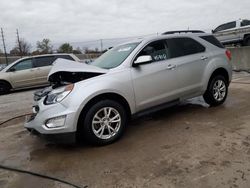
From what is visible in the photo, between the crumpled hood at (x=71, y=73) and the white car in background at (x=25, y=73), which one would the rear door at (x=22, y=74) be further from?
the crumpled hood at (x=71, y=73)

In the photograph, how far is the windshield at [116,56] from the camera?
5.00 meters

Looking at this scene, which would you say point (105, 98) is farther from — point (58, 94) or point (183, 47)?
point (183, 47)

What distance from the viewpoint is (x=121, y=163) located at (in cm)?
377

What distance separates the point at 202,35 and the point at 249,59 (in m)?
6.94

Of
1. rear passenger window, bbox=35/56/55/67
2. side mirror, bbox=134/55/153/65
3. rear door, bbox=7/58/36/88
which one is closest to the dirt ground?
side mirror, bbox=134/55/153/65

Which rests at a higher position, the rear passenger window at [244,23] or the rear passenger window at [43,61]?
the rear passenger window at [244,23]

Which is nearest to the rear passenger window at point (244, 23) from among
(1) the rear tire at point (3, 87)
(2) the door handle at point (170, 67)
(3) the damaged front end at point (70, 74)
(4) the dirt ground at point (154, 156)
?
(4) the dirt ground at point (154, 156)

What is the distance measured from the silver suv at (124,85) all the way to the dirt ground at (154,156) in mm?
355

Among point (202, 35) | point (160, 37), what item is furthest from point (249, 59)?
point (160, 37)

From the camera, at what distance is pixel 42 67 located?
13.2 metres

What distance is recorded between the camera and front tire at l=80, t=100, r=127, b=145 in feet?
14.0

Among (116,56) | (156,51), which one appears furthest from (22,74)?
(156,51)

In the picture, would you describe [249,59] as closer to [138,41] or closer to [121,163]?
[138,41]

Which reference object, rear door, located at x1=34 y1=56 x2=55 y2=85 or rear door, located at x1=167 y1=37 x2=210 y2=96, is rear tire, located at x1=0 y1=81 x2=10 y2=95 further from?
rear door, located at x1=167 y1=37 x2=210 y2=96
